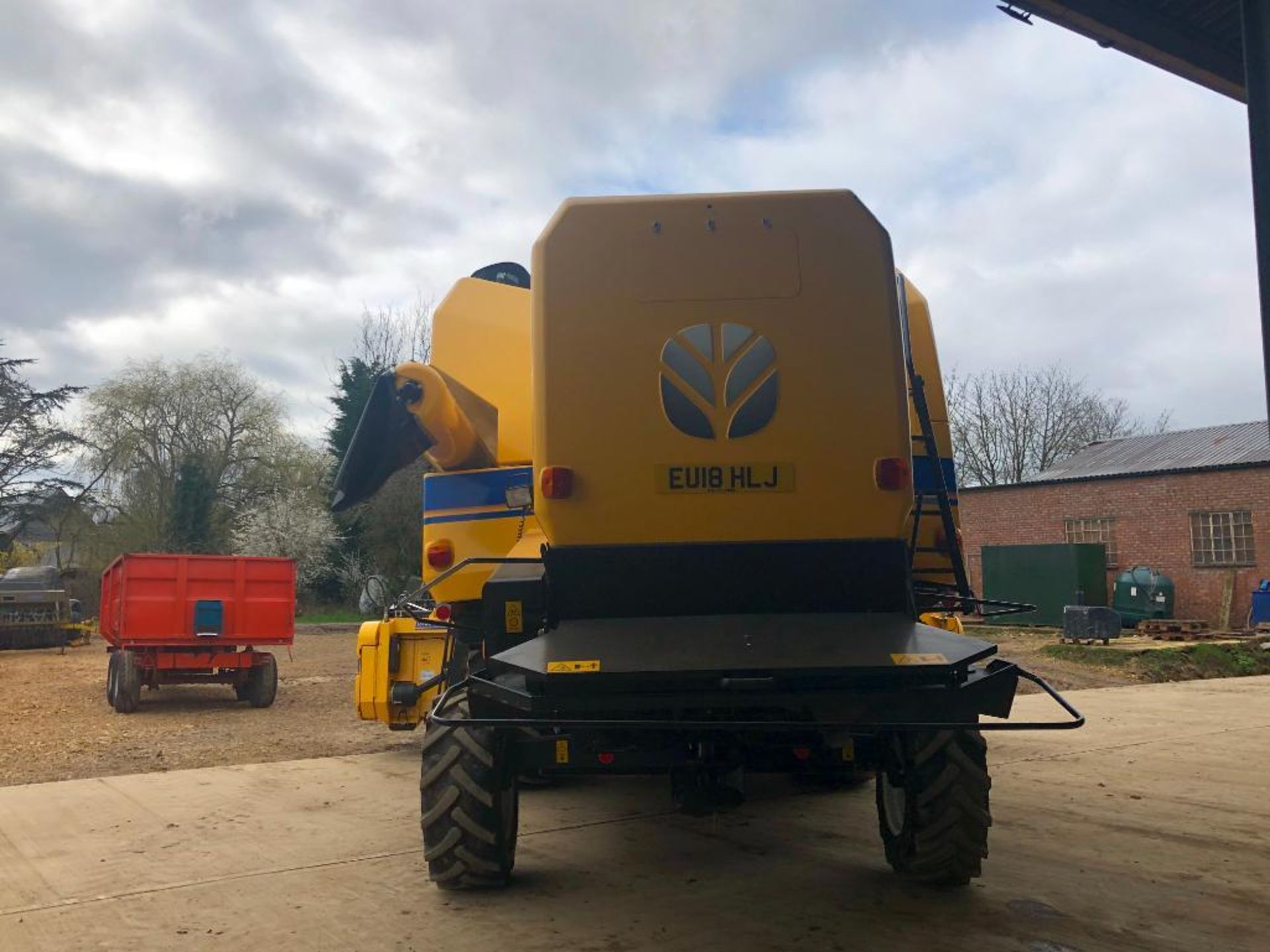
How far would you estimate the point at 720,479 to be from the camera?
4.24 metres

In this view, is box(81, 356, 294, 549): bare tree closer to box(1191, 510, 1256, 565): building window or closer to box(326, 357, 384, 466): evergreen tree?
box(326, 357, 384, 466): evergreen tree

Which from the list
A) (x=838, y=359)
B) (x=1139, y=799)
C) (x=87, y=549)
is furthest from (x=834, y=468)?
(x=87, y=549)

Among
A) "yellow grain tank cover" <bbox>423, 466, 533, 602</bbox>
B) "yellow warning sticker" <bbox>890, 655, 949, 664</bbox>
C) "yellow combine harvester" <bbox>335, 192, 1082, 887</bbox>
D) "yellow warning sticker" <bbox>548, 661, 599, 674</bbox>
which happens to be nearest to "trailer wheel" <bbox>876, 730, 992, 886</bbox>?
"yellow combine harvester" <bbox>335, 192, 1082, 887</bbox>

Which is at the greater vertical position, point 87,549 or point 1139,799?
point 87,549

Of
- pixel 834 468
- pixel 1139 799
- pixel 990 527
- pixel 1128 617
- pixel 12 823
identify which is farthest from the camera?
pixel 990 527

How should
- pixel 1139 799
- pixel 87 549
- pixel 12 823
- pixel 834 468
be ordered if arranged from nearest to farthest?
pixel 834 468
pixel 12 823
pixel 1139 799
pixel 87 549

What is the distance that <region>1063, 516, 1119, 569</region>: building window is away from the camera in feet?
86.5

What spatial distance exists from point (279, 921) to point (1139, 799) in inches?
223

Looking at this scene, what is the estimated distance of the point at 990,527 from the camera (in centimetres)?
2928

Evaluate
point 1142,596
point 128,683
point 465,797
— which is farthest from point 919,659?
point 1142,596

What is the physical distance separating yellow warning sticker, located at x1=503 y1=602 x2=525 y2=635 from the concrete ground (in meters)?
1.26

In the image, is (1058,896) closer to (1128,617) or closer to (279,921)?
(279,921)

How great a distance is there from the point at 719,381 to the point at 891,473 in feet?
2.71

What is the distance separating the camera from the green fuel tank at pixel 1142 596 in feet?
78.0
